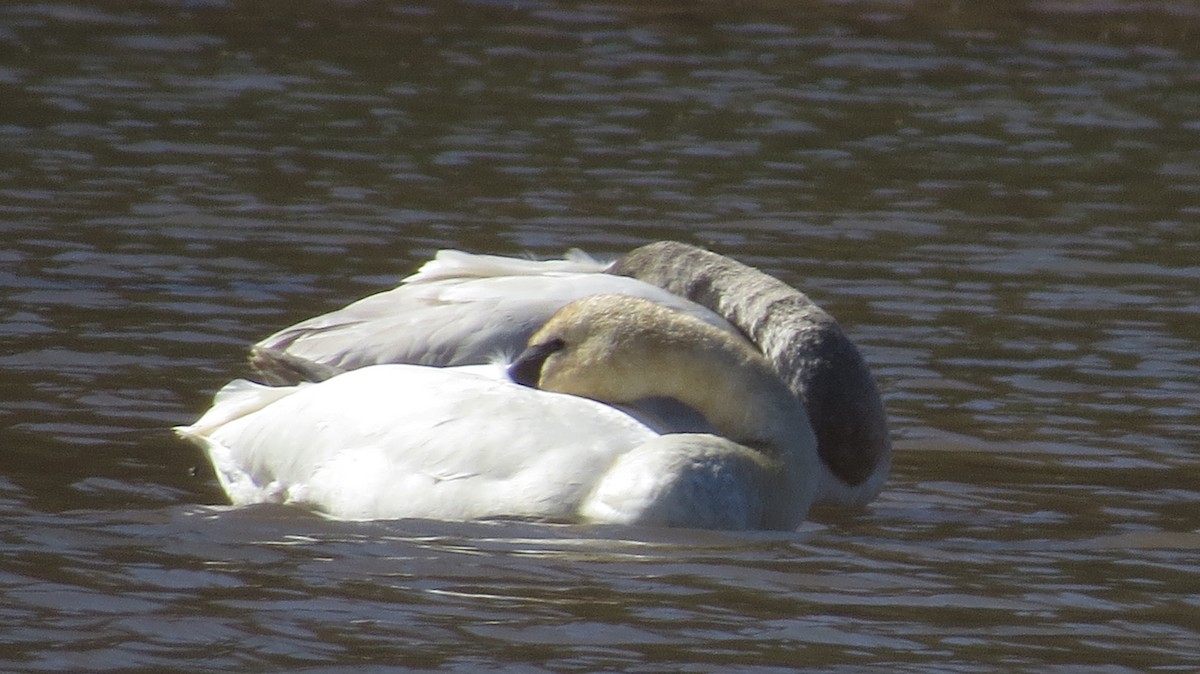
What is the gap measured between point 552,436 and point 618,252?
424 cm

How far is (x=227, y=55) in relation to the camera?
15.0m

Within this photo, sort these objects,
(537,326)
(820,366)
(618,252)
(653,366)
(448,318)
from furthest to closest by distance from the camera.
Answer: (618,252) → (820,366) → (448,318) → (537,326) → (653,366)

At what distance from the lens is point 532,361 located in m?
6.49

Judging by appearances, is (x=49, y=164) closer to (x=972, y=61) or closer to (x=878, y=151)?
(x=878, y=151)

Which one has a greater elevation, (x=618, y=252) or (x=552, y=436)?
(x=552, y=436)

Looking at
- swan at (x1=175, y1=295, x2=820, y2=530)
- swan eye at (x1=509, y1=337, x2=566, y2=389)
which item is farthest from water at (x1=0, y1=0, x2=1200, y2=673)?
swan eye at (x1=509, y1=337, x2=566, y2=389)

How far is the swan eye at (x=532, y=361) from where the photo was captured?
6.46 metres

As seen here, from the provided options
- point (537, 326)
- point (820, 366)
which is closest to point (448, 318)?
point (537, 326)

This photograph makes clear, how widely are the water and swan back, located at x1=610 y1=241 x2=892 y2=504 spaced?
14cm

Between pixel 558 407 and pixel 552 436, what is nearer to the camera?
pixel 552 436

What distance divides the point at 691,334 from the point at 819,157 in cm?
621

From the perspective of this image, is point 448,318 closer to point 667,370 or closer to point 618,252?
point 667,370

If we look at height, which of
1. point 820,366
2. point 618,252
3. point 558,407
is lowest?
point 618,252

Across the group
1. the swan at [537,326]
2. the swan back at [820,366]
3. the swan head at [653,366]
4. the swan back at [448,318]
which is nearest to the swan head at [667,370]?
the swan head at [653,366]
